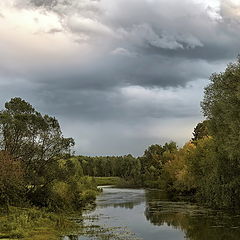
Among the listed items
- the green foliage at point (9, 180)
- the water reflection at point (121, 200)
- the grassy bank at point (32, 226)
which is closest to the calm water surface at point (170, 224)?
the grassy bank at point (32, 226)

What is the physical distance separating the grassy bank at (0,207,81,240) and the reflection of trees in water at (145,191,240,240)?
34.3ft

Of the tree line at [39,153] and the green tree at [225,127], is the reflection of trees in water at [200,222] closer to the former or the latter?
the green tree at [225,127]

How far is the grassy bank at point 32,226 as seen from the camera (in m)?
29.9

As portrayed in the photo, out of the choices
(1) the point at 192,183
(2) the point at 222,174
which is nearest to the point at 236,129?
(2) the point at 222,174

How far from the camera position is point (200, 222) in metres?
41.6

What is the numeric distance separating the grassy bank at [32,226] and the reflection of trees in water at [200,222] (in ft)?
34.3

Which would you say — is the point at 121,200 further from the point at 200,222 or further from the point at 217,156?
the point at 200,222

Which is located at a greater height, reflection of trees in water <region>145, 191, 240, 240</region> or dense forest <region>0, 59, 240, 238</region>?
dense forest <region>0, 59, 240, 238</region>

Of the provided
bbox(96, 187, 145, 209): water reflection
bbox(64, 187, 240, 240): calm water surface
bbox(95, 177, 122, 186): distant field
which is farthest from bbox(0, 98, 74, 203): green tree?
bbox(95, 177, 122, 186): distant field

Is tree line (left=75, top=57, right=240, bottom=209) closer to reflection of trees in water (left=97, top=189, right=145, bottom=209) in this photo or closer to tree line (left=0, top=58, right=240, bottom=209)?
tree line (left=0, top=58, right=240, bottom=209)

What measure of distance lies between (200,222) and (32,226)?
17378 millimetres

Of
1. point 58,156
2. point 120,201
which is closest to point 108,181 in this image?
point 120,201

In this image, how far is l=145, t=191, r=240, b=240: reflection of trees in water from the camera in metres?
34.6

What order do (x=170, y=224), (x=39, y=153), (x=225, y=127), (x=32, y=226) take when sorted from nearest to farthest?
(x=32, y=226) < (x=170, y=224) < (x=225, y=127) < (x=39, y=153)
